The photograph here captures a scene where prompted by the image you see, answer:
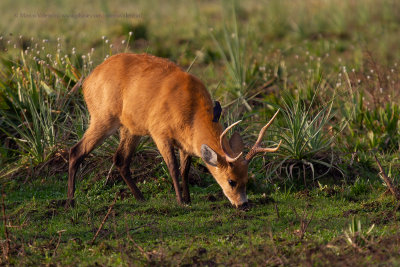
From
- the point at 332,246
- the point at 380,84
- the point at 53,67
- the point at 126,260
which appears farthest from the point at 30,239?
the point at 380,84

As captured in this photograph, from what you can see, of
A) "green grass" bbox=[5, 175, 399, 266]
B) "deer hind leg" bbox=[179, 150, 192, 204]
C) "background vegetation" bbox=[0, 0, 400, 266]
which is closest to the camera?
"green grass" bbox=[5, 175, 399, 266]

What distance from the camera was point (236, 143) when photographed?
7.33 m

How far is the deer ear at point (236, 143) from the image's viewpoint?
7.29 m

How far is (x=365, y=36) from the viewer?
51.5ft

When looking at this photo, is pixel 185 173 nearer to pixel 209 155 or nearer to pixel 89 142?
pixel 209 155

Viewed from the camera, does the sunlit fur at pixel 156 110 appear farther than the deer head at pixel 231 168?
Yes

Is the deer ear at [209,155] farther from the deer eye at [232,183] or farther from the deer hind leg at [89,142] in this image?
the deer hind leg at [89,142]

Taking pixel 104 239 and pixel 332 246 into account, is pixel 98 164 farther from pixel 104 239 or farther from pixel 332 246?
pixel 332 246

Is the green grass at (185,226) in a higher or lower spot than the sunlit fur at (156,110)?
lower

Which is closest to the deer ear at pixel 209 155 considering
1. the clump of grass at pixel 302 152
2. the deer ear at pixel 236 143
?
the deer ear at pixel 236 143

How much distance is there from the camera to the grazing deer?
7.13m

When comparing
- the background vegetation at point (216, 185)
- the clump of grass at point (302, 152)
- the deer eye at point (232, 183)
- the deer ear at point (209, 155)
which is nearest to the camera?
the background vegetation at point (216, 185)

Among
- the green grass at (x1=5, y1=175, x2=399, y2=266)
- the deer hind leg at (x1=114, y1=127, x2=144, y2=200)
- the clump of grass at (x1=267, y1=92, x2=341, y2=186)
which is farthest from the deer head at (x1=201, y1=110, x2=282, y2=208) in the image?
the deer hind leg at (x1=114, y1=127, x2=144, y2=200)

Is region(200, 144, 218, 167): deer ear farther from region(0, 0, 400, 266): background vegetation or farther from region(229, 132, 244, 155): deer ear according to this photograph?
region(0, 0, 400, 266): background vegetation
